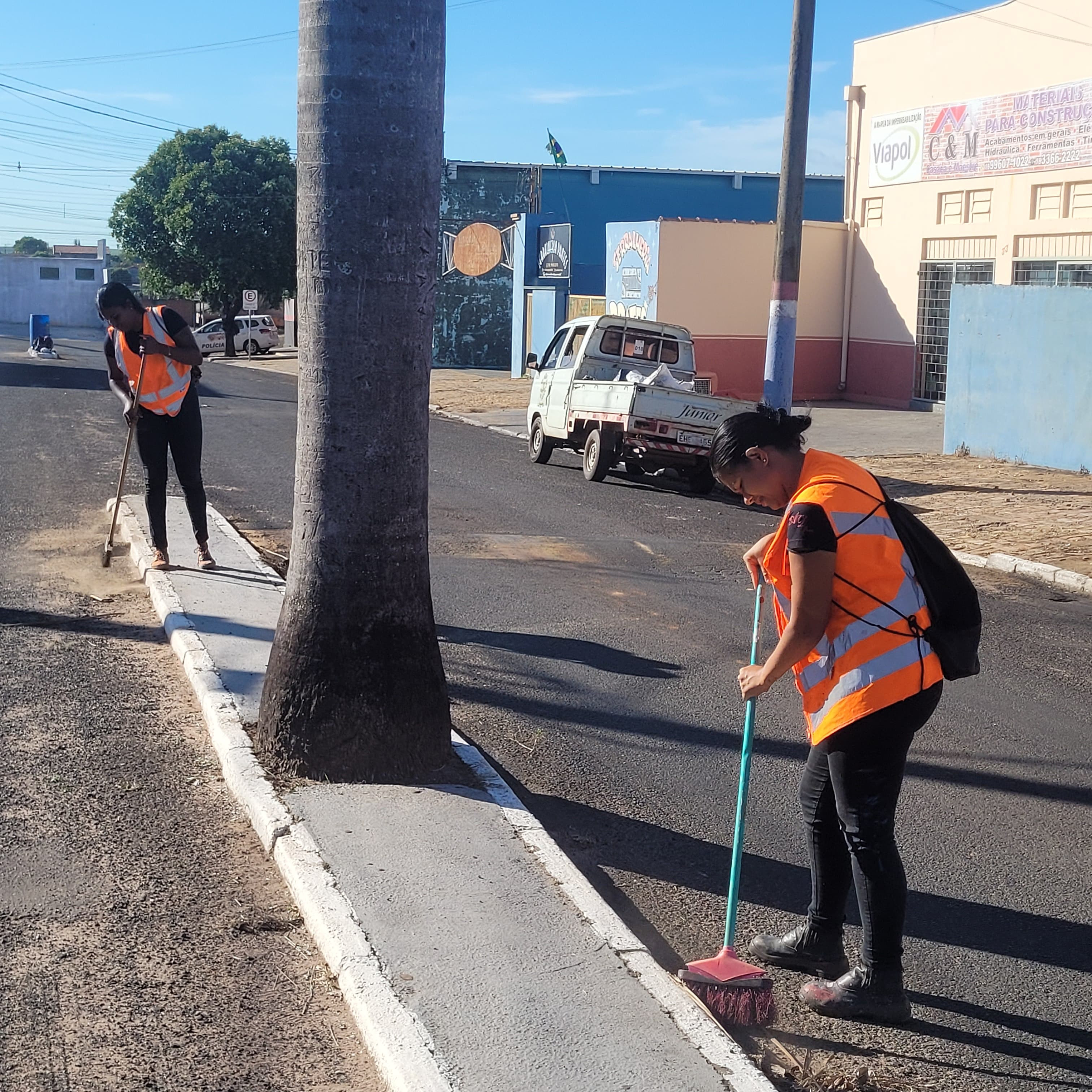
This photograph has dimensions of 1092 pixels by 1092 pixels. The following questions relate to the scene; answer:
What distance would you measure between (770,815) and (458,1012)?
217cm

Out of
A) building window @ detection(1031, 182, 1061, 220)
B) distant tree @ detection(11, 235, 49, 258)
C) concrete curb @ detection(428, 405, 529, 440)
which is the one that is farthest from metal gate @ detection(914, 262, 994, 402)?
distant tree @ detection(11, 235, 49, 258)

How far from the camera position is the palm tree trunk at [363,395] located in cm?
509

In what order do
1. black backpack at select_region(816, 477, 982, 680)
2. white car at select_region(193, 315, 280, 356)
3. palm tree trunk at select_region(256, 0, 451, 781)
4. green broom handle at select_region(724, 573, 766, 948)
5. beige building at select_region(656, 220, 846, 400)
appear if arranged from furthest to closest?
white car at select_region(193, 315, 280, 356) → beige building at select_region(656, 220, 846, 400) → palm tree trunk at select_region(256, 0, 451, 781) → green broom handle at select_region(724, 573, 766, 948) → black backpack at select_region(816, 477, 982, 680)

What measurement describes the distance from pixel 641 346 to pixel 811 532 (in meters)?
14.3

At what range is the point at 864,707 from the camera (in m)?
3.62

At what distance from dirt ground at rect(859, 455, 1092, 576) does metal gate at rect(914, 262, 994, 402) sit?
8.73m

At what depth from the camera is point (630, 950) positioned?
3.87 metres

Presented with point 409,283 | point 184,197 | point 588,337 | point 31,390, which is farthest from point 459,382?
point 409,283

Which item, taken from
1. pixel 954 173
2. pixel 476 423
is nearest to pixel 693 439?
pixel 476 423

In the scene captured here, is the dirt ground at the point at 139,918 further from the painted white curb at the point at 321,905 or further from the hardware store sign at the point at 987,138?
the hardware store sign at the point at 987,138

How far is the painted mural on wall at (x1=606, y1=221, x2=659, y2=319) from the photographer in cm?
2822

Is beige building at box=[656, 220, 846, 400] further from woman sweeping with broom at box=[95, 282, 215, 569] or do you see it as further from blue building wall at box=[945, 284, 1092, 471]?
woman sweeping with broom at box=[95, 282, 215, 569]

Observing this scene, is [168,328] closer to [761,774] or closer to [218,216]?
[761,774]

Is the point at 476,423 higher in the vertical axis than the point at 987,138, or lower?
lower
